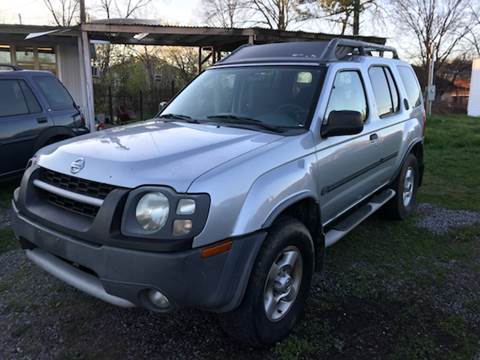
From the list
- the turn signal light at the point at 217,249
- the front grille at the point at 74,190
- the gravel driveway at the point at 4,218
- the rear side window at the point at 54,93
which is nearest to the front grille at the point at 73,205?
the front grille at the point at 74,190

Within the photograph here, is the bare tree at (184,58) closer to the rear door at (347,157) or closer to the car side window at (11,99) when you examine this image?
the car side window at (11,99)

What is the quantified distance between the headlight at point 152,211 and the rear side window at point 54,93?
5.04 meters

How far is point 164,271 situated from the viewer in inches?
88.5

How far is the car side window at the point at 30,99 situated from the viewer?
21.0ft

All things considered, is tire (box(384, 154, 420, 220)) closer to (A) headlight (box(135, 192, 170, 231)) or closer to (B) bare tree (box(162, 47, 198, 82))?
(A) headlight (box(135, 192, 170, 231))

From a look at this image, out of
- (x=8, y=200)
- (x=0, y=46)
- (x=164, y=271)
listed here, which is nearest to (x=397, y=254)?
(x=164, y=271)

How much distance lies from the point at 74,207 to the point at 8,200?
411cm

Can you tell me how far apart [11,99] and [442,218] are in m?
6.00

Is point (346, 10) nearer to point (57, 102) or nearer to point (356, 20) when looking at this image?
point (356, 20)

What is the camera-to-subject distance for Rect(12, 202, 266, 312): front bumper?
226cm

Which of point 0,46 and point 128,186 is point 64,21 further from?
point 128,186

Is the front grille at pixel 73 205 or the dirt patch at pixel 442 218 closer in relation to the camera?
the front grille at pixel 73 205

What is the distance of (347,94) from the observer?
3.87 m

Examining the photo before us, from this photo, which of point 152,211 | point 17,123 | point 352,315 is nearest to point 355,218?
point 352,315
